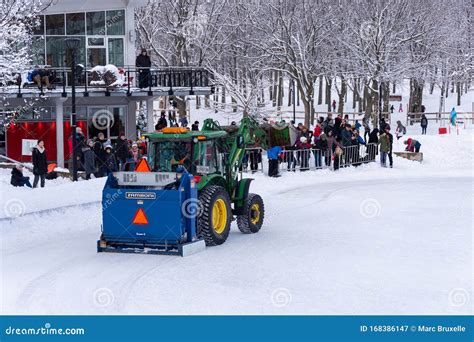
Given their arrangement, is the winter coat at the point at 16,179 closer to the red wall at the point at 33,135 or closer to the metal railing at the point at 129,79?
the metal railing at the point at 129,79

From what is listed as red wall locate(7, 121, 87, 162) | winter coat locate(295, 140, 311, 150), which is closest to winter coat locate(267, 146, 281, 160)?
winter coat locate(295, 140, 311, 150)

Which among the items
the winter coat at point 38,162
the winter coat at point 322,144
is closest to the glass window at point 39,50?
the winter coat at point 38,162

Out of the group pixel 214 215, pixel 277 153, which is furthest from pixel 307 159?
pixel 214 215

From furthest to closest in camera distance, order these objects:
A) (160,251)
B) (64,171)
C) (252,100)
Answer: (252,100) < (64,171) < (160,251)

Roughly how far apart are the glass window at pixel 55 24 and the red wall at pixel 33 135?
3.83 metres

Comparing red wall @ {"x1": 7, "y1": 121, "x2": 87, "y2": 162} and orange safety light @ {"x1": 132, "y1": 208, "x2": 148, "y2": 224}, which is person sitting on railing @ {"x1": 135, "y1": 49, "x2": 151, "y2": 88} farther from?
orange safety light @ {"x1": 132, "y1": 208, "x2": 148, "y2": 224}

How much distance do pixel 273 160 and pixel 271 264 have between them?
1480 centimetres

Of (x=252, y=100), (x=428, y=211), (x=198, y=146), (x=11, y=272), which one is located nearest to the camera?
(x=11, y=272)

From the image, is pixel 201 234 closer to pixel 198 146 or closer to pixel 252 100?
pixel 198 146

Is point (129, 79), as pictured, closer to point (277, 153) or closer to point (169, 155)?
point (277, 153)

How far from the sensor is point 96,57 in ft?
118
